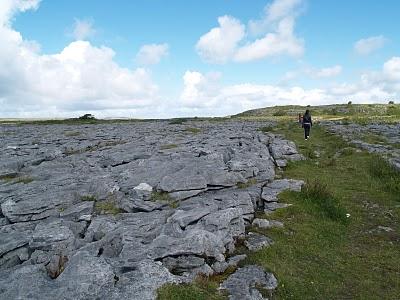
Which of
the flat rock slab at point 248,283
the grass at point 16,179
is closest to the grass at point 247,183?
the flat rock slab at point 248,283

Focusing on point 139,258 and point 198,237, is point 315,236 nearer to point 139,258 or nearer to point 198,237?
point 198,237

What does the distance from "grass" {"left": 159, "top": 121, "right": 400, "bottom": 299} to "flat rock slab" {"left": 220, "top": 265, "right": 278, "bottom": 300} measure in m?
0.30

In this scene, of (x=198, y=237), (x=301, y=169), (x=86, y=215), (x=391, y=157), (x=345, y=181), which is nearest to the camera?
(x=198, y=237)

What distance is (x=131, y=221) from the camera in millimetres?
16219

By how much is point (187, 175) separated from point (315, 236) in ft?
24.0

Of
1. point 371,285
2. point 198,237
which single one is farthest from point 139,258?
point 371,285

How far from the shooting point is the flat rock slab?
12.0m

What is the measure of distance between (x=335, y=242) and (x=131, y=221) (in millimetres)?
8010

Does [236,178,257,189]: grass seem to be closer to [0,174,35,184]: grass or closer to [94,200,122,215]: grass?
[94,200,122,215]: grass

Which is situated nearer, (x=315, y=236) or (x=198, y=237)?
(x=198, y=237)

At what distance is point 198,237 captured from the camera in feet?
45.5

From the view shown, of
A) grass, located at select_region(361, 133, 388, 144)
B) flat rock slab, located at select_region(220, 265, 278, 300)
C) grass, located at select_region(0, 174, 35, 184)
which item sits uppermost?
grass, located at select_region(0, 174, 35, 184)

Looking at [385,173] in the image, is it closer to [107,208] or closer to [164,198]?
[164,198]

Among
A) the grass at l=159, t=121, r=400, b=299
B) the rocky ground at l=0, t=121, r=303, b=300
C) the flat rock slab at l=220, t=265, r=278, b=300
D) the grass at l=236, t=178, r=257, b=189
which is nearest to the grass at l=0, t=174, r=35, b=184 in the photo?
the rocky ground at l=0, t=121, r=303, b=300
